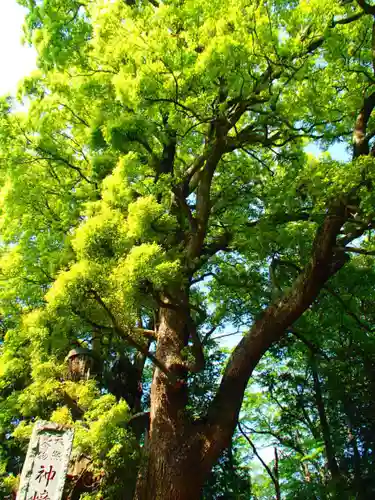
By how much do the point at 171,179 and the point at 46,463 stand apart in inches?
150

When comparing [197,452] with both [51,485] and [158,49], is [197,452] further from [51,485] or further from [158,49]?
[158,49]

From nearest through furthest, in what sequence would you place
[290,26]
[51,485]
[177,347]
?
1. [51,485]
2. [290,26]
3. [177,347]

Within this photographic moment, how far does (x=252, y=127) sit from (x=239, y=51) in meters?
2.11

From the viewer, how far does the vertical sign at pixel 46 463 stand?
356 cm

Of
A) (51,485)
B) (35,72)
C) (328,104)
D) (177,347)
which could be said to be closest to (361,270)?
(328,104)

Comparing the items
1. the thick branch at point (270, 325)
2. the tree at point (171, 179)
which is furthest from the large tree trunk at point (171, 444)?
the thick branch at point (270, 325)

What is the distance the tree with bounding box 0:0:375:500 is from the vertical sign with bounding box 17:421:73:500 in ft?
3.75

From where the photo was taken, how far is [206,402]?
860cm

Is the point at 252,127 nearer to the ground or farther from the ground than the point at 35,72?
nearer to the ground

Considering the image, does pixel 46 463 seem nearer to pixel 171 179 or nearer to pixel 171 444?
pixel 171 444

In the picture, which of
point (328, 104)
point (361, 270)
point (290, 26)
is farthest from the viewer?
point (361, 270)

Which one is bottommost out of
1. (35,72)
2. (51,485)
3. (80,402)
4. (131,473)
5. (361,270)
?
(51,485)

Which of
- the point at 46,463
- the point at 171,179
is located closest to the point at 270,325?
the point at 171,179

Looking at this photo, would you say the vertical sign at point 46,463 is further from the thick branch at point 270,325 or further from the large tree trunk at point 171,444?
the thick branch at point 270,325
